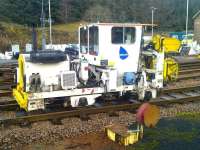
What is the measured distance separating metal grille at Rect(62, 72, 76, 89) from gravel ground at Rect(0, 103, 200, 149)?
3.22 ft

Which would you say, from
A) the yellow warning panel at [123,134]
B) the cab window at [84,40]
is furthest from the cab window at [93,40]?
the yellow warning panel at [123,134]

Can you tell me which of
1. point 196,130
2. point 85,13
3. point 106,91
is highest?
point 85,13

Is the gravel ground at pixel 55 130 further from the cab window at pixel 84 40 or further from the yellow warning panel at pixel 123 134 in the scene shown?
the cab window at pixel 84 40

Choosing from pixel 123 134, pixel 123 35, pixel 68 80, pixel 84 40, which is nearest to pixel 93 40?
pixel 84 40

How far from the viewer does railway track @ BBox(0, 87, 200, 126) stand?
9891 mm

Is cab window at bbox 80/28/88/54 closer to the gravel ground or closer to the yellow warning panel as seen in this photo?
the gravel ground

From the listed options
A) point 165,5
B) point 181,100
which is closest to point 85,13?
point 165,5

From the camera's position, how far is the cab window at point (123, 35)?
11.3m

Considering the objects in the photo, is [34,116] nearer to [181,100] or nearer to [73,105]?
[73,105]

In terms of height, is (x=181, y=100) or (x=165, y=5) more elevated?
(x=165, y=5)

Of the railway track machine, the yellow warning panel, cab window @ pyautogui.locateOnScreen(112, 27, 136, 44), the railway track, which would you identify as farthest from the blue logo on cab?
the yellow warning panel

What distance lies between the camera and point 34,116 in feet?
32.9

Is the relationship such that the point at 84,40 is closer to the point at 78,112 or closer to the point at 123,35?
the point at 123,35

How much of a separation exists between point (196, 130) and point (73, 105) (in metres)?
3.60
